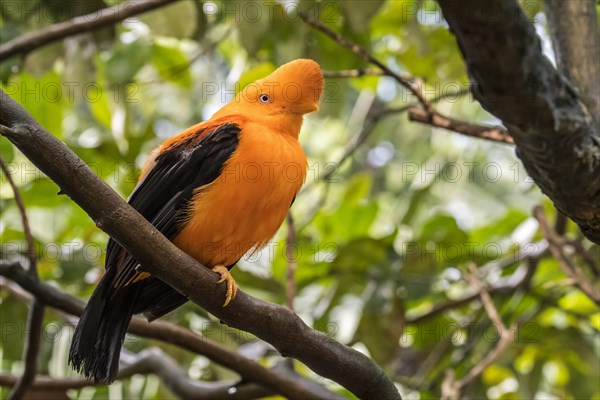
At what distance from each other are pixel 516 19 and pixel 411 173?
445 cm

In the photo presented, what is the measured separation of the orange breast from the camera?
2.74 m

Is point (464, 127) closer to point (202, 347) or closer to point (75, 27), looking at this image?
point (202, 347)

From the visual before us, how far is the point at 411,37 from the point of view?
12.9ft

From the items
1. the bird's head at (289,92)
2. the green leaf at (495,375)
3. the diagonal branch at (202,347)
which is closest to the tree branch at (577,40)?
the bird's head at (289,92)

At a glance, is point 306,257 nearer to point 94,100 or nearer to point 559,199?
point 94,100

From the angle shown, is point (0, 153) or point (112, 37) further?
point (112, 37)

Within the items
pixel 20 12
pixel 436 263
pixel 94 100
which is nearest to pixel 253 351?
pixel 436 263

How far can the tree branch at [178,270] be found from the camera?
1.82m

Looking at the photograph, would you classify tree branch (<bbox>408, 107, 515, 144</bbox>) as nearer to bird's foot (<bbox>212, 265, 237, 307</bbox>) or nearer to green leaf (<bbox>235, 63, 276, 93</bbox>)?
bird's foot (<bbox>212, 265, 237, 307</bbox>)

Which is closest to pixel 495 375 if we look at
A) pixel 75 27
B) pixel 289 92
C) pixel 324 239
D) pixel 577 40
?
pixel 324 239

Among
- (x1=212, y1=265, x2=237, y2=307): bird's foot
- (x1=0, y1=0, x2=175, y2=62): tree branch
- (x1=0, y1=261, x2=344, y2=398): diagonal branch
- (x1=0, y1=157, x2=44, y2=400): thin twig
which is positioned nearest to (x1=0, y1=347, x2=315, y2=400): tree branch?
(x1=0, y1=261, x2=344, y2=398): diagonal branch

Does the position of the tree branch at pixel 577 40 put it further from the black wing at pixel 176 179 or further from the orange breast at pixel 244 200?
the black wing at pixel 176 179

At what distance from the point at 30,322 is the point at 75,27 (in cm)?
128

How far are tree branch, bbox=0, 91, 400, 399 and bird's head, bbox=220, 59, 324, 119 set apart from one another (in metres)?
1.02
